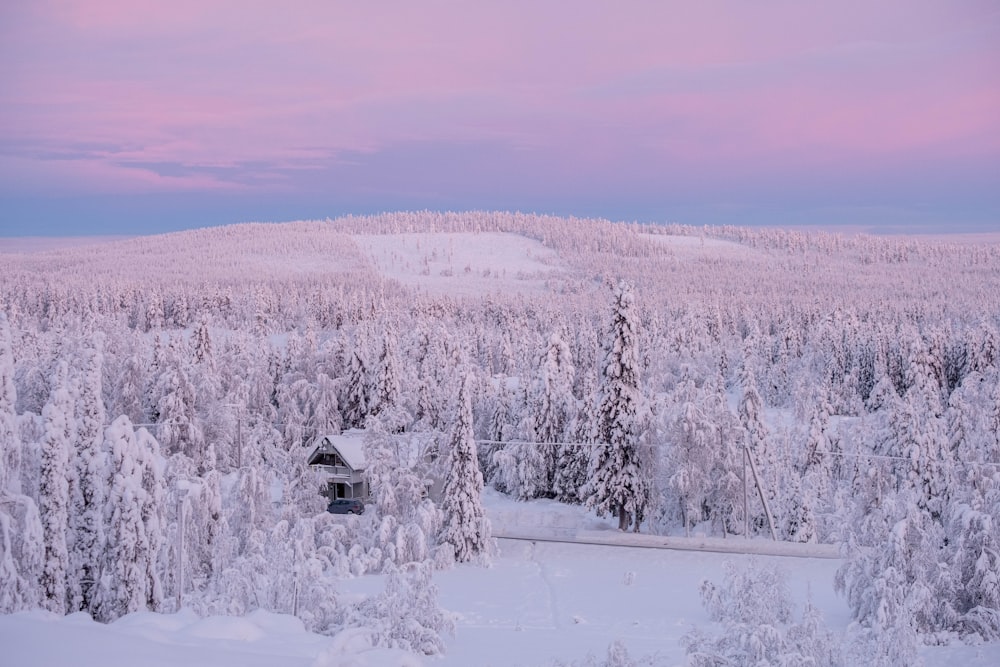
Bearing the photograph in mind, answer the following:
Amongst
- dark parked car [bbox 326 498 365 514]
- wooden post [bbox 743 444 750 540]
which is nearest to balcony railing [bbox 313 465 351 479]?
dark parked car [bbox 326 498 365 514]

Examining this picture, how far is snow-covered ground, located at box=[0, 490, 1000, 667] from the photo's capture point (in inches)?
447

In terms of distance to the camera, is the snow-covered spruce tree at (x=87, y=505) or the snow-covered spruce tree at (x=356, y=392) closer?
the snow-covered spruce tree at (x=87, y=505)

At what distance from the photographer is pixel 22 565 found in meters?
18.6

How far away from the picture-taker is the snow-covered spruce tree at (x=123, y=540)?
20.8 metres

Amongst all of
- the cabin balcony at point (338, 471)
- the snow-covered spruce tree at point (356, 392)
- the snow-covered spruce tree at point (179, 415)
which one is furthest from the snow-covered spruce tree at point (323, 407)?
the cabin balcony at point (338, 471)

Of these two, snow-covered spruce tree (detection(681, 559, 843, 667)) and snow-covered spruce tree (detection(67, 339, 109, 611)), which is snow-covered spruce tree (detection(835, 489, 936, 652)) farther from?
snow-covered spruce tree (detection(67, 339, 109, 611))

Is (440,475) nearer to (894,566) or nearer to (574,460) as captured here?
(574,460)

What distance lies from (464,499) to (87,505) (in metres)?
16.2

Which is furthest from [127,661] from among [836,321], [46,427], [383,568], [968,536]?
[836,321]

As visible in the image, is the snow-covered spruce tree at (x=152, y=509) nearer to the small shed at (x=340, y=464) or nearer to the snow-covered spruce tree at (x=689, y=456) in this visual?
the small shed at (x=340, y=464)

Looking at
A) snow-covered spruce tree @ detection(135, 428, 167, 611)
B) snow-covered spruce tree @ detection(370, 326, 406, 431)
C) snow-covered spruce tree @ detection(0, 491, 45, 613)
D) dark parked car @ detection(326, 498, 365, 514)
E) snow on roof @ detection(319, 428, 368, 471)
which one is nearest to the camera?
snow-covered spruce tree @ detection(0, 491, 45, 613)

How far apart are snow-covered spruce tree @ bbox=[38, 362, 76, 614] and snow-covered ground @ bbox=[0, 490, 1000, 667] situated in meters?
6.44

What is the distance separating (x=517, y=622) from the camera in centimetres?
2450

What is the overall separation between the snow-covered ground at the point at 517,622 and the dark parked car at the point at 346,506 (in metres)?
7.10
